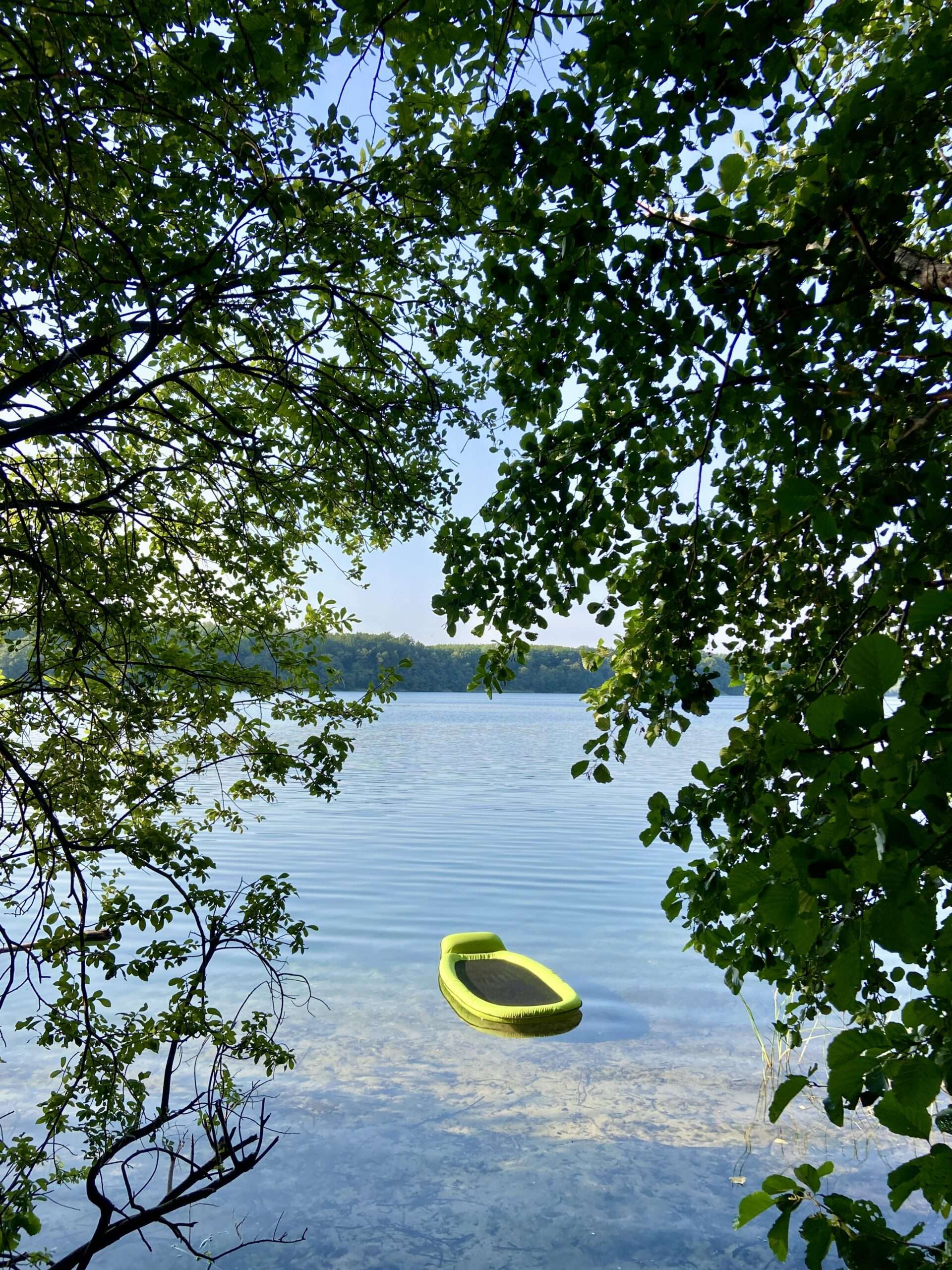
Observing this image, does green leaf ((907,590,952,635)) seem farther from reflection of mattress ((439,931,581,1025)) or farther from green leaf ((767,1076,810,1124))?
reflection of mattress ((439,931,581,1025))

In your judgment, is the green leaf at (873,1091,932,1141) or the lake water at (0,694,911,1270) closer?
the green leaf at (873,1091,932,1141)

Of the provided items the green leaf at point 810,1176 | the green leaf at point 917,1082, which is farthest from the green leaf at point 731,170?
the green leaf at point 810,1176

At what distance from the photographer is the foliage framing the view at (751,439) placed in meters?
1.61

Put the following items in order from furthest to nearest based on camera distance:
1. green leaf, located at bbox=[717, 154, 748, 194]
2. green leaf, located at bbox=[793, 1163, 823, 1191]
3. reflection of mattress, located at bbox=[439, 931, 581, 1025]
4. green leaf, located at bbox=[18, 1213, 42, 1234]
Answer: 1. reflection of mattress, located at bbox=[439, 931, 581, 1025]
2. green leaf, located at bbox=[18, 1213, 42, 1234]
3. green leaf, located at bbox=[717, 154, 748, 194]
4. green leaf, located at bbox=[793, 1163, 823, 1191]

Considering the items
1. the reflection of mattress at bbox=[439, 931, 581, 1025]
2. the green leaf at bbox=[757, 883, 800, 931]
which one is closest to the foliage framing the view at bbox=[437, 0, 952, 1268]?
the green leaf at bbox=[757, 883, 800, 931]

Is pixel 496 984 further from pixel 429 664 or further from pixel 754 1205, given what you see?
pixel 429 664

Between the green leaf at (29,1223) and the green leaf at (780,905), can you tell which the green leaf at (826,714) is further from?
the green leaf at (29,1223)

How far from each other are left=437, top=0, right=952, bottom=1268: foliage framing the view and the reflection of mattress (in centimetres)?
852

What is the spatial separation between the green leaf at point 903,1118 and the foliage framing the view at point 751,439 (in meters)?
0.01

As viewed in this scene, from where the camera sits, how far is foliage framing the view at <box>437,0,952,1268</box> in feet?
5.28

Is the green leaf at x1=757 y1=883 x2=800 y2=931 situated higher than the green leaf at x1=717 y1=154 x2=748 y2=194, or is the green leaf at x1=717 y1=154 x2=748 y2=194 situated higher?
the green leaf at x1=717 y1=154 x2=748 y2=194

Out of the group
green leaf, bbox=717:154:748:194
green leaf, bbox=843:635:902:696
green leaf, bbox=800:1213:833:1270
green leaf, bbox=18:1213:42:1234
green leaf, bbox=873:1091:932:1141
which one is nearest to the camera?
green leaf, bbox=843:635:902:696

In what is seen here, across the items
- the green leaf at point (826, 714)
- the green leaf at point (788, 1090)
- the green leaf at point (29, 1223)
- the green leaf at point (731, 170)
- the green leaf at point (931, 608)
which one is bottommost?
the green leaf at point (29, 1223)

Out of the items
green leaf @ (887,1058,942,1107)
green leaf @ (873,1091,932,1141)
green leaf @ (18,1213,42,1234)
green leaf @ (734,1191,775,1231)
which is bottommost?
green leaf @ (18,1213,42,1234)
